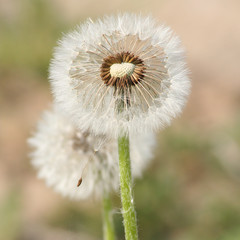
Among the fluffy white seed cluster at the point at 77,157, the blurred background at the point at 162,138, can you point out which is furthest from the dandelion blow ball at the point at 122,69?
the blurred background at the point at 162,138

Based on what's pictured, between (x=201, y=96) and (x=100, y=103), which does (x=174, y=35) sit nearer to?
(x=100, y=103)

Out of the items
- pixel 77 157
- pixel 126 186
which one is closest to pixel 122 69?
pixel 126 186

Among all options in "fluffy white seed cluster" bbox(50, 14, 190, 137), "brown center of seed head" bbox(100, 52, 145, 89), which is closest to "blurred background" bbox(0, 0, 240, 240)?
"fluffy white seed cluster" bbox(50, 14, 190, 137)

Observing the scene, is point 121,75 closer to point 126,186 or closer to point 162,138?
point 126,186

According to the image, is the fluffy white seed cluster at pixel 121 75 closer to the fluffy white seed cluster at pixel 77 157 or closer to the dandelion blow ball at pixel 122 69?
the dandelion blow ball at pixel 122 69

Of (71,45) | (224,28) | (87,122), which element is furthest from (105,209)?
(224,28)

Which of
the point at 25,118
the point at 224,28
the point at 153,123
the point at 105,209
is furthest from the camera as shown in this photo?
the point at 224,28
